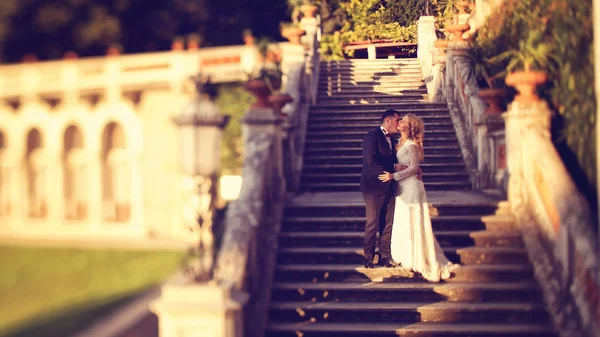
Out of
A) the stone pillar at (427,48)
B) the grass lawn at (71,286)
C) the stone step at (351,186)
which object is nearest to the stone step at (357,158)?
the stone step at (351,186)

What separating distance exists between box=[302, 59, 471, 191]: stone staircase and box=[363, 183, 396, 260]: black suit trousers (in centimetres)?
233

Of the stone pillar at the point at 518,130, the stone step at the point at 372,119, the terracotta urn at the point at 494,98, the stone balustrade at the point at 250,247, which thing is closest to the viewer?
A: the stone balustrade at the point at 250,247

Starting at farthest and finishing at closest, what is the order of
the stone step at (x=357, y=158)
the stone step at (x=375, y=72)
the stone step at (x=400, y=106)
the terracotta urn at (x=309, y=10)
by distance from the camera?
1. the terracotta urn at (x=309, y=10)
2. the stone step at (x=375, y=72)
3. the stone step at (x=400, y=106)
4. the stone step at (x=357, y=158)

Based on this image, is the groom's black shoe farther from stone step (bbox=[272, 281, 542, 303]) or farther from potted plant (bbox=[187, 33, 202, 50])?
potted plant (bbox=[187, 33, 202, 50])

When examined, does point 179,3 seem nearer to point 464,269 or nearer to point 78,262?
point 78,262

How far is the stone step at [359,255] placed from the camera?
19.8 feet

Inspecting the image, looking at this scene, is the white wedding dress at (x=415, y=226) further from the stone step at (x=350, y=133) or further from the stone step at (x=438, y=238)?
the stone step at (x=350, y=133)

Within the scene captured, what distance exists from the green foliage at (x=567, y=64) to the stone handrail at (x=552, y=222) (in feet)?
0.75

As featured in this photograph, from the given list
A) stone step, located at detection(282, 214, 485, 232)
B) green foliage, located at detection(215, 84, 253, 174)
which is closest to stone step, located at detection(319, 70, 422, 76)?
stone step, located at detection(282, 214, 485, 232)

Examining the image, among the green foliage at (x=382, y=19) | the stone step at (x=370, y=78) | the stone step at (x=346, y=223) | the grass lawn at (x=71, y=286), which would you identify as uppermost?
the green foliage at (x=382, y=19)

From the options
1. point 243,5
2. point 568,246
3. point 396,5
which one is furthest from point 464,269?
point 243,5

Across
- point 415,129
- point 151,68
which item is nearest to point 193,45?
point 151,68

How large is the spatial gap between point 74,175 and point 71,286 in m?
4.91

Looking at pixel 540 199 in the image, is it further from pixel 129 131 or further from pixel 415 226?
pixel 129 131
